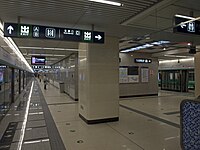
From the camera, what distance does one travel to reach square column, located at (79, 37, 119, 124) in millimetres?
5336

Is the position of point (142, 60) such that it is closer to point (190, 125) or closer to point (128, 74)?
point (128, 74)

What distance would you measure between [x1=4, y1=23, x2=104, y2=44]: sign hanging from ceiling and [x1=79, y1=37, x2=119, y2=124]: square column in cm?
112

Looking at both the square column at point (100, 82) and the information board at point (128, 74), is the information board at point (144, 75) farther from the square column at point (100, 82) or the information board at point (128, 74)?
the square column at point (100, 82)

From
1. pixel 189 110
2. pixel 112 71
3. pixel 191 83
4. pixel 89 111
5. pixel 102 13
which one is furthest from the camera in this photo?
pixel 191 83

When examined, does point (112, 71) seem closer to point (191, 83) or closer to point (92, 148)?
point (92, 148)

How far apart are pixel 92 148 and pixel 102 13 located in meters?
2.95

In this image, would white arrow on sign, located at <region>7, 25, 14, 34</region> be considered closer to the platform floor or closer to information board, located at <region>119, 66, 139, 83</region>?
the platform floor

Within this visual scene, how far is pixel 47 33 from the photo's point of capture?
3.87 meters

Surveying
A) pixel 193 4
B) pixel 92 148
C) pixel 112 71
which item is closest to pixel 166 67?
pixel 112 71

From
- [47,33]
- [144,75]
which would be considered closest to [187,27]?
[47,33]

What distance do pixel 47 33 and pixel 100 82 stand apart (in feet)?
7.70

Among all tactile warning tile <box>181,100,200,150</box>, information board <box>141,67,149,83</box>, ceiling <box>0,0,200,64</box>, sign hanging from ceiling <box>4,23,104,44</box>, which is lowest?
tactile warning tile <box>181,100,200,150</box>

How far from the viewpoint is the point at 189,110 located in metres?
1.44

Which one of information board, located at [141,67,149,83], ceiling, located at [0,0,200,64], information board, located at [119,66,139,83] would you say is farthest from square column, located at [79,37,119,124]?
information board, located at [141,67,149,83]
